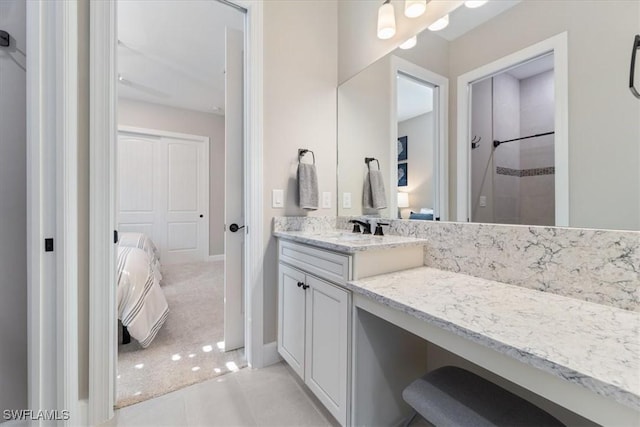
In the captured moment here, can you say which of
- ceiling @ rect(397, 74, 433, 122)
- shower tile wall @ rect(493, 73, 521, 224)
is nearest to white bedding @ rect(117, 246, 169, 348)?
ceiling @ rect(397, 74, 433, 122)

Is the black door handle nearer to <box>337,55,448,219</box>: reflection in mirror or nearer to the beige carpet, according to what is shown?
<box>337,55,448,219</box>: reflection in mirror

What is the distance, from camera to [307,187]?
188cm

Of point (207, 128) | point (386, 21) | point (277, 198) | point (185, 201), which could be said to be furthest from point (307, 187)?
point (207, 128)

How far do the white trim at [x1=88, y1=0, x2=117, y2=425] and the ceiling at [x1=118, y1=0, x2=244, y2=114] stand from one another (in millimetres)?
954

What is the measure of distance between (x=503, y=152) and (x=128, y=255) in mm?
2770

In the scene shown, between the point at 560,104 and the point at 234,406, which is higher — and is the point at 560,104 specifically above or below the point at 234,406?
above

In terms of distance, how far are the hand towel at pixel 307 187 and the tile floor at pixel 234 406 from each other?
1.12 metres

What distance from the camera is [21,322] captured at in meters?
1.27

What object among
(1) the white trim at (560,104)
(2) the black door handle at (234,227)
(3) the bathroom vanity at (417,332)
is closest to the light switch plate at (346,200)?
(3) the bathroom vanity at (417,332)

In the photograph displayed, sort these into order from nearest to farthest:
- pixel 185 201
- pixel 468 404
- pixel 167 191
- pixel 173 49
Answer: pixel 468 404, pixel 173 49, pixel 167 191, pixel 185 201

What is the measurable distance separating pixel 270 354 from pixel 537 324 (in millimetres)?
1586

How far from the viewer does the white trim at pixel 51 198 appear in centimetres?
113

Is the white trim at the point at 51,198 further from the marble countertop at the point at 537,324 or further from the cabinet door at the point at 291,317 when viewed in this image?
the marble countertop at the point at 537,324

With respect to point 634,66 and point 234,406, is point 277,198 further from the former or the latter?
point 634,66
